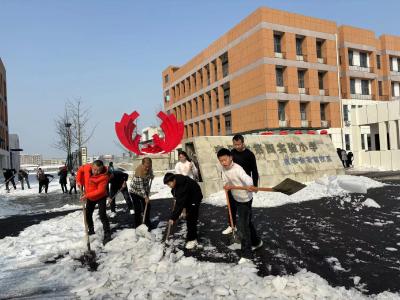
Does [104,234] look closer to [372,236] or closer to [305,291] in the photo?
[305,291]

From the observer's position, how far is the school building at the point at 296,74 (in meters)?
32.9

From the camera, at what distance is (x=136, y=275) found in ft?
16.6

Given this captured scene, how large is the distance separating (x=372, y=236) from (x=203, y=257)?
3433mm

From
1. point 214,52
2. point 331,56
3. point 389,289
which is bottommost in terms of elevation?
point 389,289

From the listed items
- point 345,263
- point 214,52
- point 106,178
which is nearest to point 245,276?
point 345,263

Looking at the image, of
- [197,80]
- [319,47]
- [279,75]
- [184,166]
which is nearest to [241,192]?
[184,166]

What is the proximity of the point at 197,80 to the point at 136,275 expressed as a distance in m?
42.8

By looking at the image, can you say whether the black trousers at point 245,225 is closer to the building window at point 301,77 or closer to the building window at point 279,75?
the building window at point 279,75

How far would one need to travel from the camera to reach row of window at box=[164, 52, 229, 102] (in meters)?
40.0

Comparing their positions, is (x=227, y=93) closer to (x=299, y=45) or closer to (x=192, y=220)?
(x=299, y=45)

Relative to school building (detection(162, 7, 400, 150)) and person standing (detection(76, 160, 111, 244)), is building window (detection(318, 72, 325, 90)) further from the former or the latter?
person standing (detection(76, 160, 111, 244))

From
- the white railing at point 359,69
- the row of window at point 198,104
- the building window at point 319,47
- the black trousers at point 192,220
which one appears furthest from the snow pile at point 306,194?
the white railing at point 359,69

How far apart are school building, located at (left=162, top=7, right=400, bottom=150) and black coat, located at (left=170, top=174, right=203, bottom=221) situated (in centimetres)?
2677

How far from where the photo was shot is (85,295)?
14.6ft
